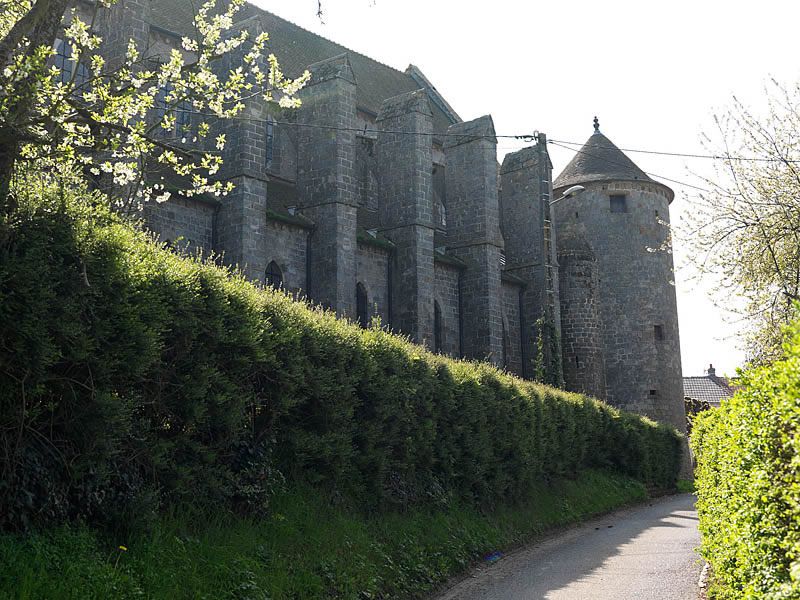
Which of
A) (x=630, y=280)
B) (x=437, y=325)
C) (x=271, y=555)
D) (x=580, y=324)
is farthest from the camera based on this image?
(x=630, y=280)

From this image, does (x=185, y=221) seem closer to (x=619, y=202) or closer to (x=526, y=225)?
(x=526, y=225)

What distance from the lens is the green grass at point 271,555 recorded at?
265 inches

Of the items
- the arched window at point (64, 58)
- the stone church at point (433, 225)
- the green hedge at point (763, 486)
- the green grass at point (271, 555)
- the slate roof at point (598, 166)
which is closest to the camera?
the green hedge at point (763, 486)

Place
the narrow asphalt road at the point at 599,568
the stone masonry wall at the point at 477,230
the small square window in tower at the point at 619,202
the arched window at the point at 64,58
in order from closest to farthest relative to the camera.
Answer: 1. the narrow asphalt road at the point at 599,568
2. the arched window at the point at 64,58
3. the stone masonry wall at the point at 477,230
4. the small square window in tower at the point at 619,202

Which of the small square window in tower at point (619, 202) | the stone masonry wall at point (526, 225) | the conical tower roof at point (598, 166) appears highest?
the conical tower roof at point (598, 166)

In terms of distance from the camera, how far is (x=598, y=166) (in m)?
42.6

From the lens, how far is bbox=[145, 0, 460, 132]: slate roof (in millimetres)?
28406

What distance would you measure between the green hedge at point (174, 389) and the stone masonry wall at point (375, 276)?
13.6m

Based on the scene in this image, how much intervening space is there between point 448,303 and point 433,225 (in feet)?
9.62

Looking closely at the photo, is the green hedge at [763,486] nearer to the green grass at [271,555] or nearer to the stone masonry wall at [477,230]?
the green grass at [271,555]

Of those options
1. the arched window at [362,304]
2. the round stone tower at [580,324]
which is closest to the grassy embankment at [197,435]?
the arched window at [362,304]

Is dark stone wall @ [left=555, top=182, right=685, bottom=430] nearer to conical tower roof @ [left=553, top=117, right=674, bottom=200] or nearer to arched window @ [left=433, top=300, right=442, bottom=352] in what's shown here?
conical tower roof @ [left=553, top=117, right=674, bottom=200]

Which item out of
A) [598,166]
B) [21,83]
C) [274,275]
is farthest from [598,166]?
[21,83]

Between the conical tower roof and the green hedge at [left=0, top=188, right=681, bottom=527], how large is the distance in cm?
2916
